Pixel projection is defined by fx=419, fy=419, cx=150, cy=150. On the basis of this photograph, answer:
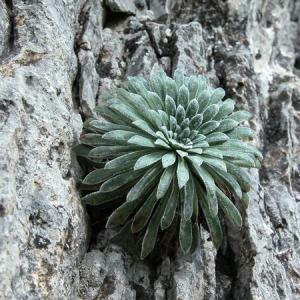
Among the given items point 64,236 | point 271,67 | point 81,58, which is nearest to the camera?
point 64,236

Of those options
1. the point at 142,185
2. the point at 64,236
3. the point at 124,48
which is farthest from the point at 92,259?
the point at 124,48

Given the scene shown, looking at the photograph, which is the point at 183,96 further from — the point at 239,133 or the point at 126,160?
the point at 126,160

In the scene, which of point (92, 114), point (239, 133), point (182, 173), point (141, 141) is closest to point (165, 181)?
point (182, 173)

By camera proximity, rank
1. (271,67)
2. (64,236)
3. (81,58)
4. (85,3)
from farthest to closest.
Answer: (271,67), (85,3), (81,58), (64,236)

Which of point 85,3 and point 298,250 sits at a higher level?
point 85,3

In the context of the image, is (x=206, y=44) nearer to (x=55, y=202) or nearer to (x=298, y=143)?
(x=298, y=143)

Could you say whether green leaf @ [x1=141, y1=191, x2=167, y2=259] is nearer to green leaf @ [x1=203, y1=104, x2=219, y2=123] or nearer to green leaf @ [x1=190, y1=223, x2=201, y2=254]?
green leaf @ [x1=190, y1=223, x2=201, y2=254]

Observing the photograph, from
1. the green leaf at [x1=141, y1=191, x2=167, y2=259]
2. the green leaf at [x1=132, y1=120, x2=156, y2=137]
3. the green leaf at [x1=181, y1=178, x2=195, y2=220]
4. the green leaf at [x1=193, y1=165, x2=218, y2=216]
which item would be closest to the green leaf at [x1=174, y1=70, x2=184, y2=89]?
the green leaf at [x1=132, y1=120, x2=156, y2=137]
